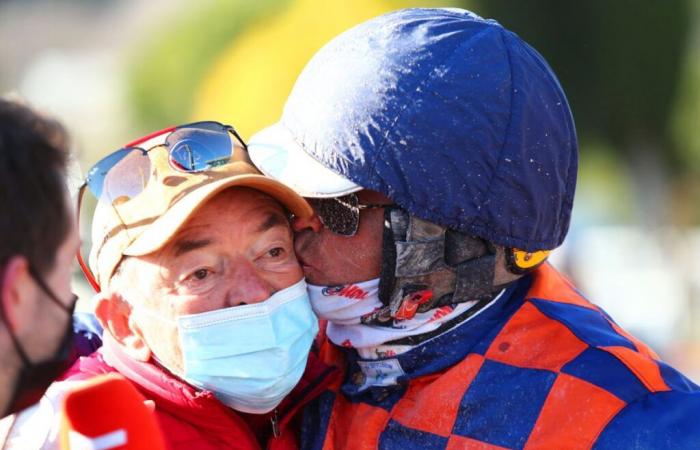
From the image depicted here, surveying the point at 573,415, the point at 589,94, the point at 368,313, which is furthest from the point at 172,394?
the point at 589,94

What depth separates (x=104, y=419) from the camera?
7.18ft

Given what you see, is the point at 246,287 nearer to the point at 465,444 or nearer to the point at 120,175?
the point at 120,175

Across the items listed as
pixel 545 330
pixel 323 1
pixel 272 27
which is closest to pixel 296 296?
pixel 545 330

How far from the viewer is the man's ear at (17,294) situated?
211 cm

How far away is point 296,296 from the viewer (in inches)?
131

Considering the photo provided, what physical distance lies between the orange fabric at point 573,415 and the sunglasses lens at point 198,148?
4.04ft

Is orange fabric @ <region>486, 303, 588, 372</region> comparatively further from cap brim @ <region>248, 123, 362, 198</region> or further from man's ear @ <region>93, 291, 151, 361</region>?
man's ear @ <region>93, 291, 151, 361</region>

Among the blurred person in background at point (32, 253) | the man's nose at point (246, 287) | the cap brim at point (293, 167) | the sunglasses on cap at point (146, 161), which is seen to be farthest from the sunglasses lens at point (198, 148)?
the blurred person in background at point (32, 253)

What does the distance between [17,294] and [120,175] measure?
1.22m

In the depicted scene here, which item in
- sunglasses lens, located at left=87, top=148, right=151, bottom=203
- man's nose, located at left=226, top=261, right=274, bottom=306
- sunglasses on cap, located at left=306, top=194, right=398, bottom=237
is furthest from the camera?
sunglasses on cap, located at left=306, top=194, right=398, bottom=237

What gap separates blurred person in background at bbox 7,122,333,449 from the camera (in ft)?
10.3

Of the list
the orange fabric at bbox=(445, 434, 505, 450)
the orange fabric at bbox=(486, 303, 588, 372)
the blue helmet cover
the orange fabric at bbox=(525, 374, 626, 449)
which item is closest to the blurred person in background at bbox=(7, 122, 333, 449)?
the blue helmet cover

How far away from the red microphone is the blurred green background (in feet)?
30.6

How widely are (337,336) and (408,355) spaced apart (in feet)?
0.86
